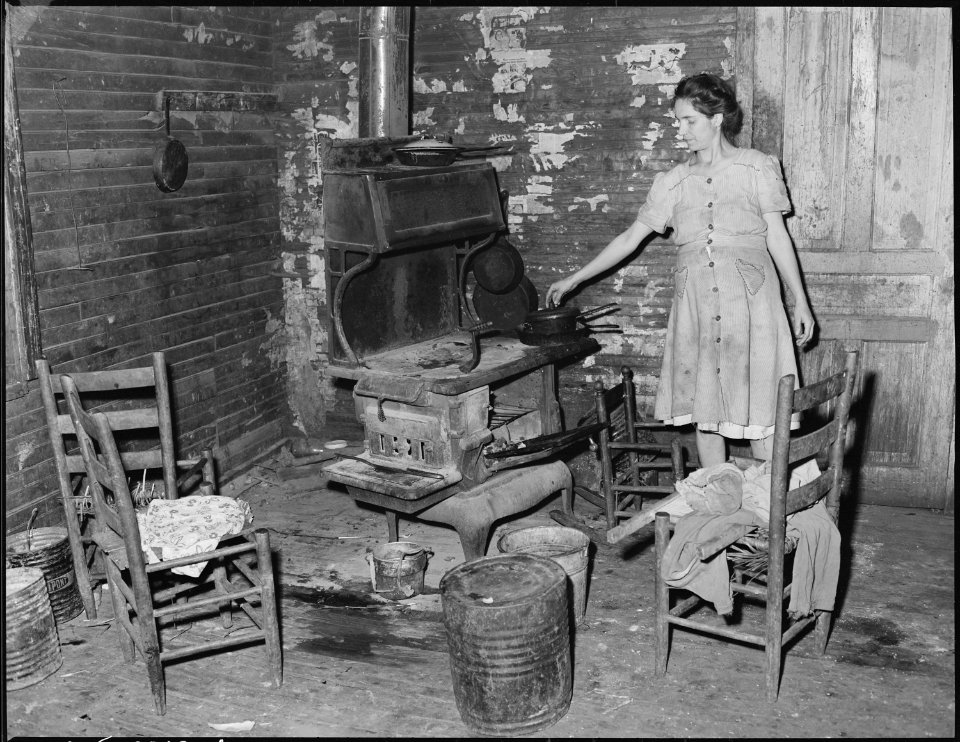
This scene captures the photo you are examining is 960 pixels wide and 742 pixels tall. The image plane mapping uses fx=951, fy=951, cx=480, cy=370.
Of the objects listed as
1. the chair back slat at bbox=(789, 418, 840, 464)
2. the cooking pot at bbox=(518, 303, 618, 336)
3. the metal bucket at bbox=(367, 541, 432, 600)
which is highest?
the cooking pot at bbox=(518, 303, 618, 336)

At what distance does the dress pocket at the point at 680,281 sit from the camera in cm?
457

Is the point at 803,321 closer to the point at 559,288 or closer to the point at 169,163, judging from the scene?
the point at 559,288

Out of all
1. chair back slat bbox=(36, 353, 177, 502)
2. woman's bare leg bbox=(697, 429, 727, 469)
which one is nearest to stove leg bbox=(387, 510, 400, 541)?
chair back slat bbox=(36, 353, 177, 502)

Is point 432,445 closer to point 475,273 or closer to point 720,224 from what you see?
point 475,273

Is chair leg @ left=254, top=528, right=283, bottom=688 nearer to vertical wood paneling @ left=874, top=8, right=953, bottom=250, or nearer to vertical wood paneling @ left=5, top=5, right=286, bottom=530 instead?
vertical wood paneling @ left=5, top=5, right=286, bottom=530

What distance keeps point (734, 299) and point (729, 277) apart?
0.11 metres

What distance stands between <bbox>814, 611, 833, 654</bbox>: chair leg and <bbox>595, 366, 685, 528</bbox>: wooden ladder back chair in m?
1.01

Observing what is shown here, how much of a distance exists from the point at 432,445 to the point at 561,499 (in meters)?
1.31

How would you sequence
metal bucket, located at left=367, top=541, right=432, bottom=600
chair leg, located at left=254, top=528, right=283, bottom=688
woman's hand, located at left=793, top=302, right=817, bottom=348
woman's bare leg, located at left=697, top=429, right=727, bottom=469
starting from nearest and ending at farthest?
chair leg, located at left=254, top=528, right=283, bottom=688 < woman's hand, located at left=793, top=302, right=817, bottom=348 < metal bucket, located at left=367, top=541, right=432, bottom=600 < woman's bare leg, located at left=697, top=429, right=727, bottom=469

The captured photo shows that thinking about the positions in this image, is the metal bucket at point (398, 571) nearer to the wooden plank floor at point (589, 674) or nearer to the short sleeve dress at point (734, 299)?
the wooden plank floor at point (589, 674)

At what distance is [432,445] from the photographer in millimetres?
4855

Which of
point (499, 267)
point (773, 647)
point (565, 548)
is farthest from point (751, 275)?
point (499, 267)

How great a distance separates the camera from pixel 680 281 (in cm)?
460

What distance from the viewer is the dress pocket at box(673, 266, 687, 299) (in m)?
4.57
